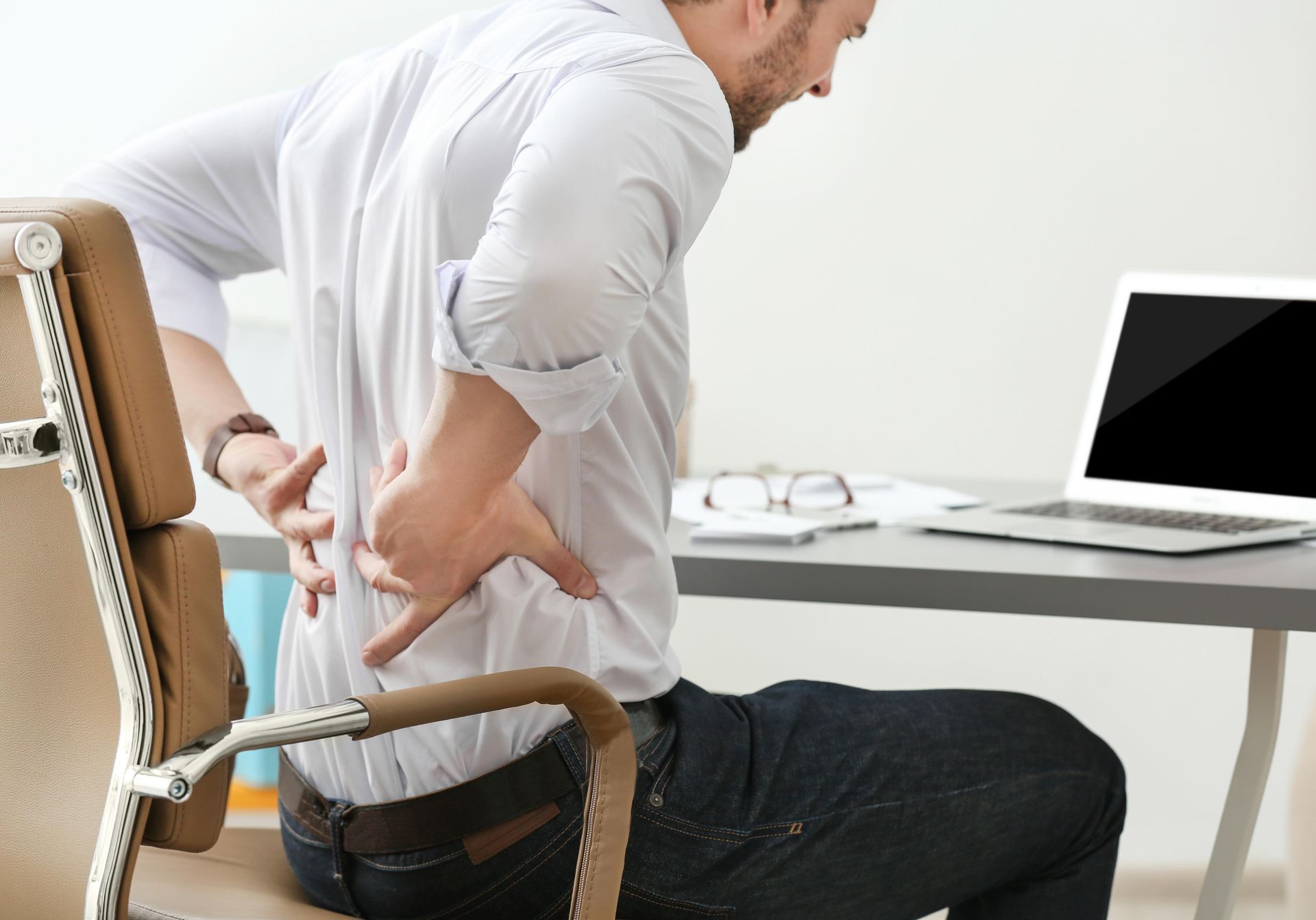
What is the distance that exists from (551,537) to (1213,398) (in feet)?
3.18

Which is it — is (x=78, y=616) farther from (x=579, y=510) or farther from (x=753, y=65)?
(x=753, y=65)

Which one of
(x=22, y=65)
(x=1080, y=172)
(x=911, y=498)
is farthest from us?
(x=22, y=65)

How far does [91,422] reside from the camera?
65cm

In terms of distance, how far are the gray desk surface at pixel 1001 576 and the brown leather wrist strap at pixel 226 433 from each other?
0.30 ft

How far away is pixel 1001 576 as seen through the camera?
1.06 m

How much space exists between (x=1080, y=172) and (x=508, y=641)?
266 centimetres

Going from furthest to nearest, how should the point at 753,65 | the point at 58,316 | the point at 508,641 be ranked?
the point at 753,65, the point at 508,641, the point at 58,316

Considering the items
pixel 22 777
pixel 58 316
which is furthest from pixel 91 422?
pixel 22 777

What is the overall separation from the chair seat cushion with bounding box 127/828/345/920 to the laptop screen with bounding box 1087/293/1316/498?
1.07 meters

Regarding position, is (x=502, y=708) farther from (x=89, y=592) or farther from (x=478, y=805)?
(x=89, y=592)

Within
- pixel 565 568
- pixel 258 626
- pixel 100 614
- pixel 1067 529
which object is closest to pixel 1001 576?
pixel 1067 529

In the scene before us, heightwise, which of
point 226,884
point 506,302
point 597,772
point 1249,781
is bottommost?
point 1249,781

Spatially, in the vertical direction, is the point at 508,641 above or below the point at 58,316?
below

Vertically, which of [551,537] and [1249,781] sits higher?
[551,537]
